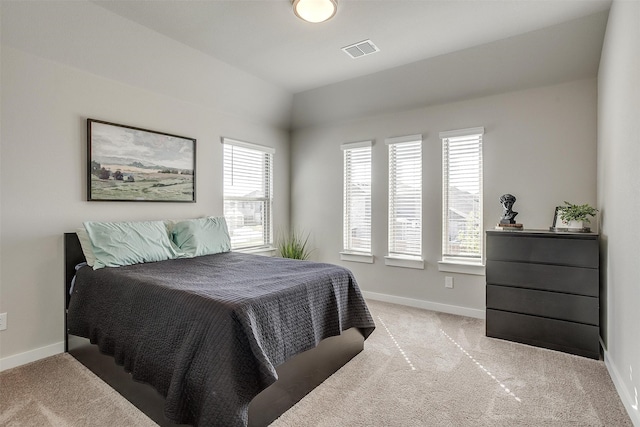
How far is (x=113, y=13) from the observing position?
2.61 meters

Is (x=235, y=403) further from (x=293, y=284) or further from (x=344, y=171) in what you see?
(x=344, y=171)

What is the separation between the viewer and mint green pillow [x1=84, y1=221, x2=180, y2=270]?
2.60m

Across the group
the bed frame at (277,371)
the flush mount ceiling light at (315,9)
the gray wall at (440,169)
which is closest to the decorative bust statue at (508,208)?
the gray wall at (440,169)

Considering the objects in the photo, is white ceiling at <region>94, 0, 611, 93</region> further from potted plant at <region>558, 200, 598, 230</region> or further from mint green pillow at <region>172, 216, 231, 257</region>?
mint green pillow at <region>172, 216, 231, 257</region>

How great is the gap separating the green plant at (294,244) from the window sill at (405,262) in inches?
47.5

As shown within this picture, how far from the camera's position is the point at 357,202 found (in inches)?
179

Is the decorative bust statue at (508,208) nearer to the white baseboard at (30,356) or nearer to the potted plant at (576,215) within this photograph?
the potted plant at (576,215)

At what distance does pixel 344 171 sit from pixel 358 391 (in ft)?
9.77

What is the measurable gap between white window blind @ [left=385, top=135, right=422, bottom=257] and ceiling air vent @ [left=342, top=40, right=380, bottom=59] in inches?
45.8

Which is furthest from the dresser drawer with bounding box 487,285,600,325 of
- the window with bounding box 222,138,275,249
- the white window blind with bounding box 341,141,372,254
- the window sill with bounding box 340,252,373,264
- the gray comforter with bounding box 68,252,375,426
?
the window with bounding box 222,138,275,249

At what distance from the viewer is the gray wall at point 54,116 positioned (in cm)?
245

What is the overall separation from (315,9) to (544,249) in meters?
2.66

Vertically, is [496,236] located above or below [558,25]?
below

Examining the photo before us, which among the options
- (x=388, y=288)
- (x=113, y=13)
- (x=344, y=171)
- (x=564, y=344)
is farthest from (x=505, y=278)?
(x=113, y=13)
